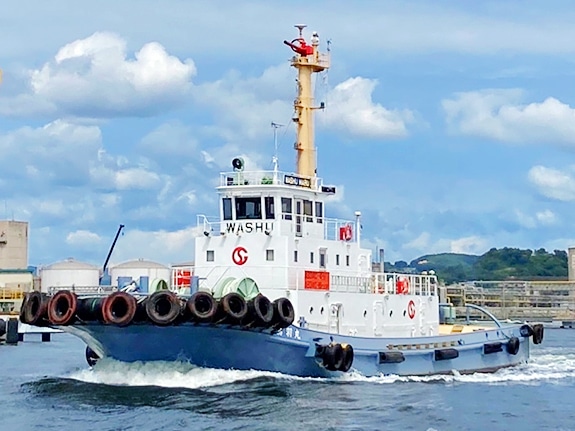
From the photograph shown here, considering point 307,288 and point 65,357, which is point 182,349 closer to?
point 307,288

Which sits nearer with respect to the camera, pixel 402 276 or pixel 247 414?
pixel 247 414

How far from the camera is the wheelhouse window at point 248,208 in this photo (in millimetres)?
33469

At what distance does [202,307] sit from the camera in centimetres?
2828

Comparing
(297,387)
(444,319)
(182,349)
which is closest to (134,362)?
(182,349)

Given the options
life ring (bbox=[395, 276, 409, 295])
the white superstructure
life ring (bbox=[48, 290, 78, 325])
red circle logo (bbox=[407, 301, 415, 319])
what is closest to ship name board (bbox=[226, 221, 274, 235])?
the white superstructure

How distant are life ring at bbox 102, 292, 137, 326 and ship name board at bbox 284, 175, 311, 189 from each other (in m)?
7.45

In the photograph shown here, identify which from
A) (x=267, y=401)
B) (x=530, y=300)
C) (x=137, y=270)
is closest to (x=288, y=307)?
(x=267, y=401)

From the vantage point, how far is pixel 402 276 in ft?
121

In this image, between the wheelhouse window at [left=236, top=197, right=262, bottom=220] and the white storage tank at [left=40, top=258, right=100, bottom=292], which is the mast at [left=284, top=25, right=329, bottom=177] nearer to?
the wheelhouse window at [left=236, top=197, right=262, bottom=220]

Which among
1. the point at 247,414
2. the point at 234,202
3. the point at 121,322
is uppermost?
the point at 234,202

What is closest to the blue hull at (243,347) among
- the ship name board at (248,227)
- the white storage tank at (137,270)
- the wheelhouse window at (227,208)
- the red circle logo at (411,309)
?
the red circle logo at (411,309)

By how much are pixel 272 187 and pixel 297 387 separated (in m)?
6.71

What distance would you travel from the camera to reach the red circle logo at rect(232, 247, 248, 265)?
32531mm

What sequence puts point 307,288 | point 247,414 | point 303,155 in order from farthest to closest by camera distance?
point 303,155 < point 307,288 < point 247,414
